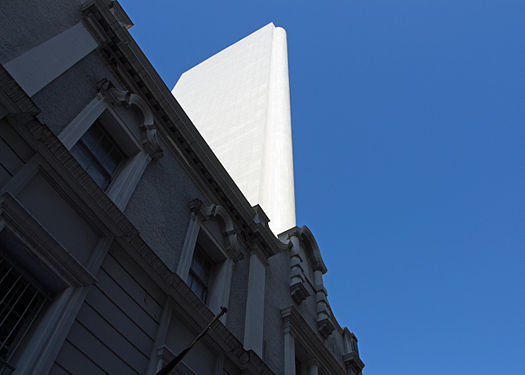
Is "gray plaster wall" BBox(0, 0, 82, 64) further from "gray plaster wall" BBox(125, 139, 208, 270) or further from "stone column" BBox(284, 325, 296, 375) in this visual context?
"stone column" BBox(284, 325, 296, 375)

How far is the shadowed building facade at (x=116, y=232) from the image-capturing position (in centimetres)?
790

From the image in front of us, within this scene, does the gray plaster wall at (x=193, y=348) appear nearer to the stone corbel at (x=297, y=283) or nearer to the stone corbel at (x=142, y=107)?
the stone corbel at (x=142, y=107)

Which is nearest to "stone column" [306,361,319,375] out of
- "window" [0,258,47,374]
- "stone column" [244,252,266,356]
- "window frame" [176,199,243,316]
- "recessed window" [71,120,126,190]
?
"stone column" [244,252,266,356]

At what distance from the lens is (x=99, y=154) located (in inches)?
442

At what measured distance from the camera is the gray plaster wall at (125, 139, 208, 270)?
36.3 ft

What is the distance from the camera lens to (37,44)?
9992mm

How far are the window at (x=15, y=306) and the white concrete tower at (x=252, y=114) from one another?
18.5 metres

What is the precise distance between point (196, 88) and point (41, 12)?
4192cm

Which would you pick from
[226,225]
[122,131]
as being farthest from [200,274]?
[122,131]

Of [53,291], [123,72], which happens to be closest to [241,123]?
[123,72]

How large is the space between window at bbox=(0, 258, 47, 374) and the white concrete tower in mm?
18471

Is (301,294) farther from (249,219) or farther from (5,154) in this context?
(5,154)

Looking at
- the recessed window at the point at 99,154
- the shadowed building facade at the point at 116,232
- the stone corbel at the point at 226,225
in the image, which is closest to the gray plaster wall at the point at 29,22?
the shadowed building facade at the point at 116,232

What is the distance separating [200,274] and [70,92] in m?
5.77
